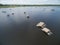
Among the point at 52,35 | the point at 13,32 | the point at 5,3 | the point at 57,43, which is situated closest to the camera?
the point at 57,43

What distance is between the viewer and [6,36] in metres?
8.88

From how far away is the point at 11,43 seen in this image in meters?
7.89

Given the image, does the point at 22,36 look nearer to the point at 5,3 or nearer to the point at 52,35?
the point at 52,35

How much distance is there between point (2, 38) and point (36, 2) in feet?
59.3

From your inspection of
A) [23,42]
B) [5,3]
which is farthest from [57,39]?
[5,3]

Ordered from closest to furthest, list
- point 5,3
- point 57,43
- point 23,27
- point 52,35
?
point 57,43, point 52,35, point 23,27, point 5,3

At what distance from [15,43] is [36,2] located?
1866cm

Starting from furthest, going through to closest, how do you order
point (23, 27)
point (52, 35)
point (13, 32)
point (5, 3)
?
point (5, 3), point (23, 27), point (13, 32), point (52, 35)

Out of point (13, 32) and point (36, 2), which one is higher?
point (13, 32)

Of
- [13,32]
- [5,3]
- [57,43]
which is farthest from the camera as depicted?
[5,3]

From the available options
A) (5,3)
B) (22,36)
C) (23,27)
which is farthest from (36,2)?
(22,36)

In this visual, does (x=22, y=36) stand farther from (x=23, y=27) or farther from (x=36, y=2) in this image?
(x=36, y=2)

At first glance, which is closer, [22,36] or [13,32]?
[22,36]

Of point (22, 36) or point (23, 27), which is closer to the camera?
point (22, 36)
